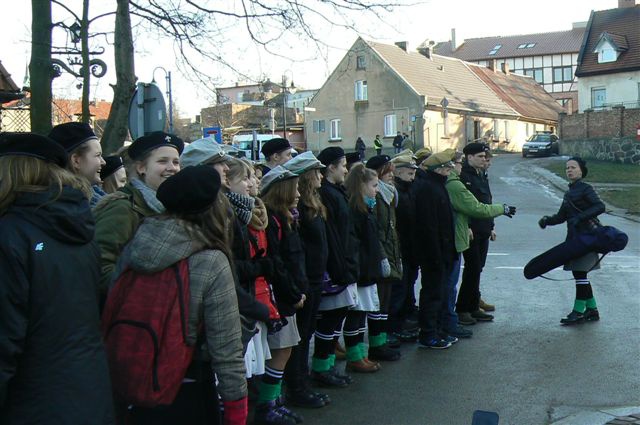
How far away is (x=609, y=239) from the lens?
8.68 metres

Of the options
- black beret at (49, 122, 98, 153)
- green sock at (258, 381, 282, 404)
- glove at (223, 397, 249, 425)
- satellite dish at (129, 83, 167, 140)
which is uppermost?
satellite dish at (129, 83, 167, 140)

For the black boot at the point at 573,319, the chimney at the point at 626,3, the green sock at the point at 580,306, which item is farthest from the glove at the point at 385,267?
the chimney at the point at 626,3

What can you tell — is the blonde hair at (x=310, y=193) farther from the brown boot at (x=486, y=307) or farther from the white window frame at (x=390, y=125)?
the white window frame at (x=390, y=125)

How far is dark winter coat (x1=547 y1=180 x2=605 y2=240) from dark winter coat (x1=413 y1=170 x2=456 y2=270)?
1.87 m

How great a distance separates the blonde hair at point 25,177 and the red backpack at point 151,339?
538 millimetres

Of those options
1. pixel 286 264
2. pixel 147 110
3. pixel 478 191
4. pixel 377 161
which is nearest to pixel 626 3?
pixel 478 191

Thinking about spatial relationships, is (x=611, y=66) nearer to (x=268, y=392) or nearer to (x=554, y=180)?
(x=554, y=180)

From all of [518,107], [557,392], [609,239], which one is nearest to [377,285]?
[557,392]

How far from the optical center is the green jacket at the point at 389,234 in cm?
732

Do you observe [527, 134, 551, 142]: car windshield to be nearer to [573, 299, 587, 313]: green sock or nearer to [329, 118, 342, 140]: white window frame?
[329, 118, 342, 140]: white window frame

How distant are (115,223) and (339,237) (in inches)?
113

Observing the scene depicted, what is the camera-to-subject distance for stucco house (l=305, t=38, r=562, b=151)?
5538cm

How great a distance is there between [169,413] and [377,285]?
4.41 m

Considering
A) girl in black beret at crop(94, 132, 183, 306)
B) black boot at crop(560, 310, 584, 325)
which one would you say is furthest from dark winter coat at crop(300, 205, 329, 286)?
black boot at crop(560, 310, 584, 325)
